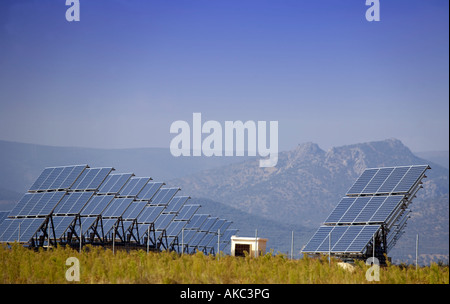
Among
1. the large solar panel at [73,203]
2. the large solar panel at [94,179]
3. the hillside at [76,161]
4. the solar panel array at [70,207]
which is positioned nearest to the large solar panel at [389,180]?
the solar panel array at [70,207]

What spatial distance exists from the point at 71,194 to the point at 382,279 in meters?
20.7

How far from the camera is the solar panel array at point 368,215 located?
1123 inches

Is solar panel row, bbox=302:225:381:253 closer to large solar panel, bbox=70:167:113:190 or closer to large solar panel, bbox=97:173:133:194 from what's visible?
large solar panel, bbox=70:167:113:190

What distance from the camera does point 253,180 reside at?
178 meters

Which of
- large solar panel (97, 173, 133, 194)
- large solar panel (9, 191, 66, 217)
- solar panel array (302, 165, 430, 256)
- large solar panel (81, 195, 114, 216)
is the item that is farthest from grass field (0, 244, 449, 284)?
large solar panel (97, 173, 133, 194)

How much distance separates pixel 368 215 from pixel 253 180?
148m

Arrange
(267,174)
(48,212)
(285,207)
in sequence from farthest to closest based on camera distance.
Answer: (267,174), (285,207), (48,212)

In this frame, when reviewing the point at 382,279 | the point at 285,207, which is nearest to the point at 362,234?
the point at 382,279

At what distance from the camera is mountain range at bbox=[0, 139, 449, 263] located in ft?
416

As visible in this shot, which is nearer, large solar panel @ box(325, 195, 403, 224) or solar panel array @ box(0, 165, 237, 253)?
large solar panel @ box(325, 195, 403, 224)

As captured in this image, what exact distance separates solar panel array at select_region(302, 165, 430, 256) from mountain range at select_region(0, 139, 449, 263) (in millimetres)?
83623

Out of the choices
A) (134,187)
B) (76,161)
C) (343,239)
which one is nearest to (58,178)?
(134,187)
